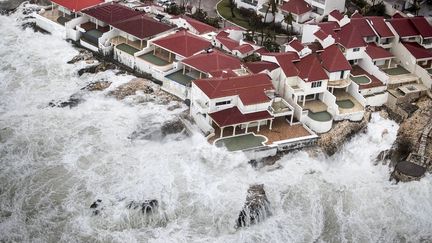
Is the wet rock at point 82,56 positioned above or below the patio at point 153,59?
below

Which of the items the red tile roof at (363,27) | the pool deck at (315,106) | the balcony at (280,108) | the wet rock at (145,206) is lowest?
the wet rock at (145,206)

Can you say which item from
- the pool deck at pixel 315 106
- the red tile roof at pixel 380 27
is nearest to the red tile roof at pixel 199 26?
the pool deck at pixel 315 106

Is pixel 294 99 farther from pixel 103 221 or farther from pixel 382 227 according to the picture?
pixel 103 221

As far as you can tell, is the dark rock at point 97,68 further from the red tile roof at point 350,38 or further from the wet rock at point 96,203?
the red tile roof at point 350,38

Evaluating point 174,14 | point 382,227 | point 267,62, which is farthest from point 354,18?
point 382,227

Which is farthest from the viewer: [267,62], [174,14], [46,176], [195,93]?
[174,14]

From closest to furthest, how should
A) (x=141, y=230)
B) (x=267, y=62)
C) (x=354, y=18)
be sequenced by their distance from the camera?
1. (x=141, y=230)
2. (x=267, y=62)
3. (x=354, y=18)

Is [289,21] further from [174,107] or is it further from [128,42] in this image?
[174,107]
